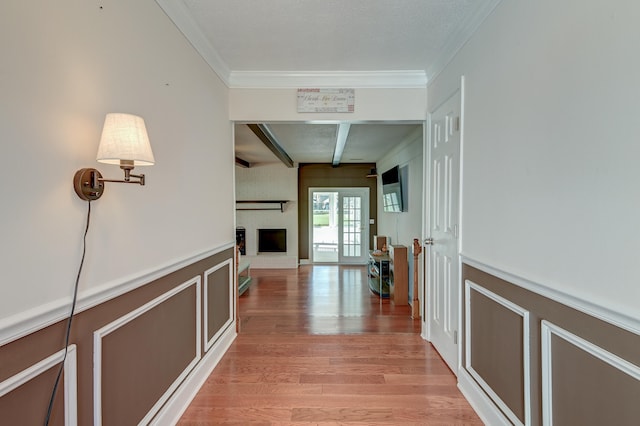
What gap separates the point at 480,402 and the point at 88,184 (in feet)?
7.87

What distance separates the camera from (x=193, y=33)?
2170 mm

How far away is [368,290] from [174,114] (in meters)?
4.07

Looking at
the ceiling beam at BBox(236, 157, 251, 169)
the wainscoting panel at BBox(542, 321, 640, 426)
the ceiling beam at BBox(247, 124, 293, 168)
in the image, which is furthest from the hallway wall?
the ceiling beam at BBox(236, 157, 251, 169)

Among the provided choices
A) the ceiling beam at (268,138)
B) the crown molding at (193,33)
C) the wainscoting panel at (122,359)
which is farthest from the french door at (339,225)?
the wainscoting panel at (122,359)

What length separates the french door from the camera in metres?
A: 7.79

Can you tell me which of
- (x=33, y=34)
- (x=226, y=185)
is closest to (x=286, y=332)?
(x=226, y=185)

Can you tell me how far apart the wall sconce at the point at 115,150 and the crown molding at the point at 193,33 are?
0.99 metres

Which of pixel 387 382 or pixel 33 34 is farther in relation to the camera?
pixel 387 382

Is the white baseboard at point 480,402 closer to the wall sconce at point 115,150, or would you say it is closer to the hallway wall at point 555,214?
the hallway wall at point 555,214

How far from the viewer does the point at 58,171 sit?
1.12 metres

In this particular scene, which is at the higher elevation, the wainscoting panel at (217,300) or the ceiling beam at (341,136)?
the ceiling beam at (341,136)

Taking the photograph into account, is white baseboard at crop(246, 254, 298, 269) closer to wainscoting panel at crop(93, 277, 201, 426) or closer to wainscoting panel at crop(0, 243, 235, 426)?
wainscoting panel at crop(0, 243, 235, 426)

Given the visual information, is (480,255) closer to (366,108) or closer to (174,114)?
(366,108)

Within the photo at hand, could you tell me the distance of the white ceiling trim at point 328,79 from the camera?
2.94m
